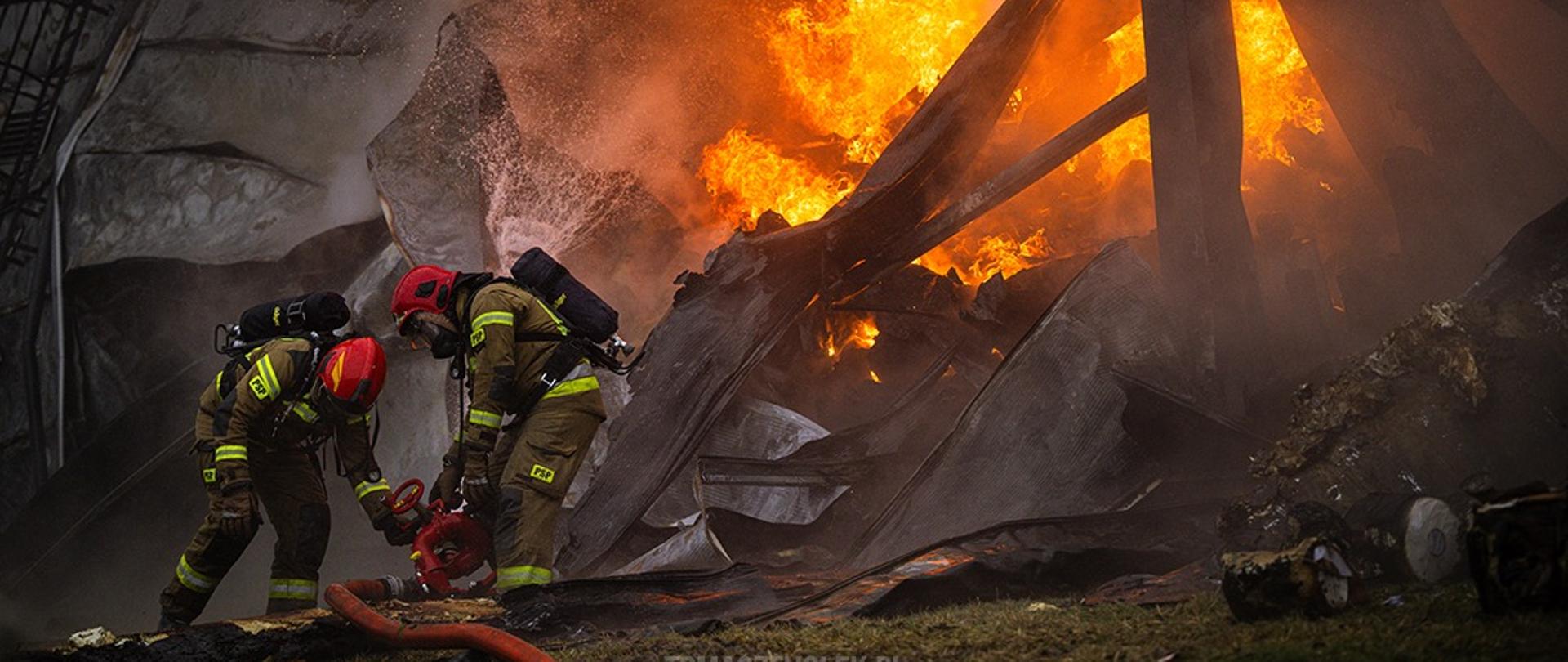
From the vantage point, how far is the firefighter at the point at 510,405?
17.1ft

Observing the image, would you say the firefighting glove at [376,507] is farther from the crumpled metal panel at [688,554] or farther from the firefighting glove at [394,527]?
the crumpled metal panel at [688,554]

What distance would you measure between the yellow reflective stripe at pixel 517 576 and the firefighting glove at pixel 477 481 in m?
0.53

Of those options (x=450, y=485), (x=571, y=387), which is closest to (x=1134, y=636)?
(x=571, y=387)

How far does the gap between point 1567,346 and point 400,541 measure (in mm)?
5204

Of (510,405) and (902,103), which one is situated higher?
(902,103)

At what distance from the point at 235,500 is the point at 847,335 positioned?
4050 millimetres

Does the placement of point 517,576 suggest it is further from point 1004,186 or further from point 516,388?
point 1004,186

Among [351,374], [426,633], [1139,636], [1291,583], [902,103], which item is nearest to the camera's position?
[1291,583]

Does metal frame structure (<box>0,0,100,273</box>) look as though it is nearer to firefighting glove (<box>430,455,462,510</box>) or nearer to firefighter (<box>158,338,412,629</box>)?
firefighter (<box>158,338,412,629</box>)

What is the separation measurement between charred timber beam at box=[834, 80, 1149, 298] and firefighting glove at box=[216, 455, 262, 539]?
377cm

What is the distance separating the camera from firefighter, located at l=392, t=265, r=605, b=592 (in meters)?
5.20

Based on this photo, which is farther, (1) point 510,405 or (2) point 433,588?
(1) point 510,405

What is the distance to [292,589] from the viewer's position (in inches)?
232

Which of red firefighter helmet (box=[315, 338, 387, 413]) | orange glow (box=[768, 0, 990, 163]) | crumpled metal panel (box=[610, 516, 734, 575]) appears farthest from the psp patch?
orange glow (box=[768, 0, 990, 163])
